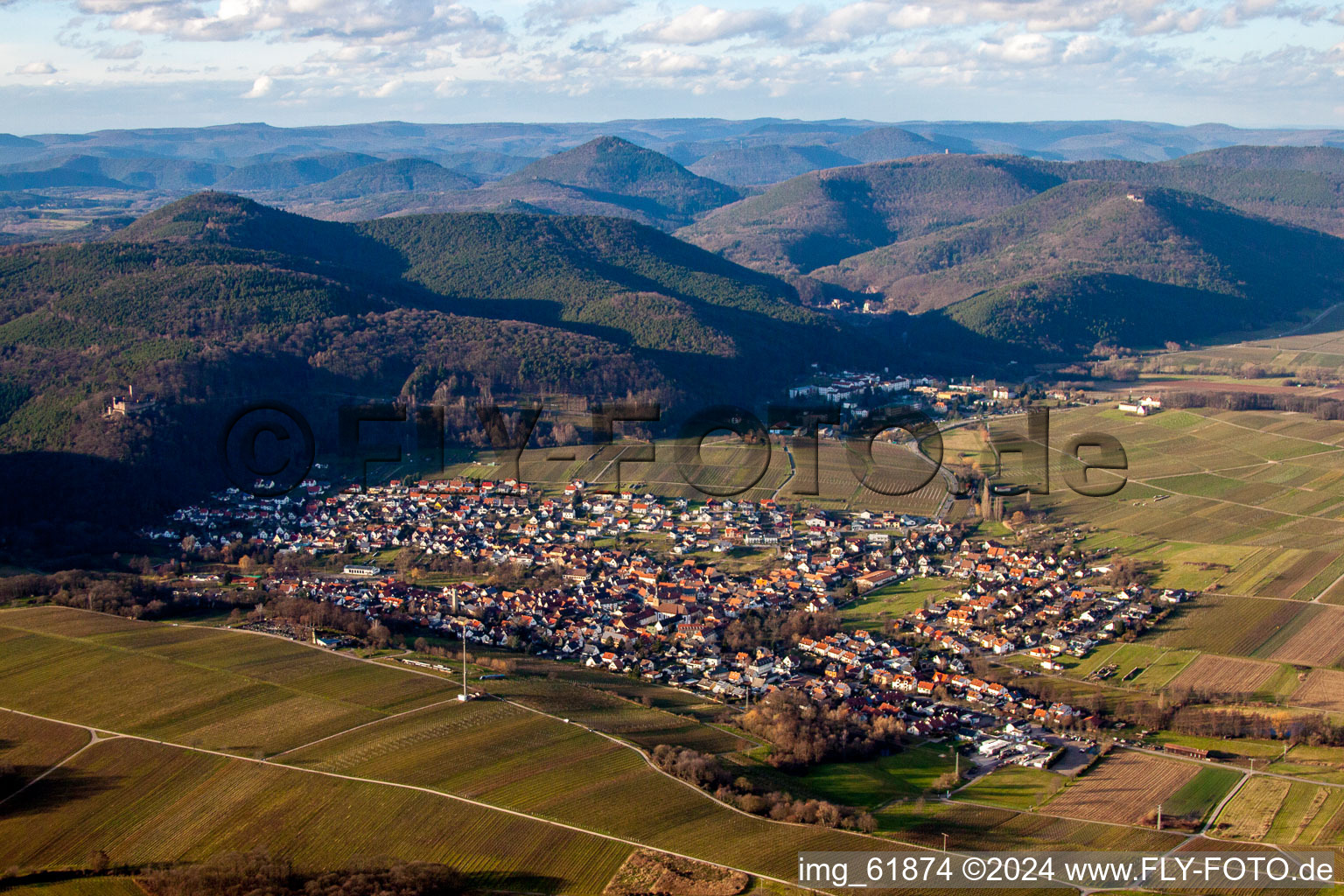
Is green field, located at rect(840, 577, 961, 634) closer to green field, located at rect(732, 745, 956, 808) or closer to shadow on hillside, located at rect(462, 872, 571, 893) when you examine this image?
green field, located at rect(732, 745, 956, 808)

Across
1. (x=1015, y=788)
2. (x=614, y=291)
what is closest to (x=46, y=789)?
(x=1015, y=788)

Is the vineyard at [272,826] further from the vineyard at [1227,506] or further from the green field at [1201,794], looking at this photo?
the vineyard at [1227,506]

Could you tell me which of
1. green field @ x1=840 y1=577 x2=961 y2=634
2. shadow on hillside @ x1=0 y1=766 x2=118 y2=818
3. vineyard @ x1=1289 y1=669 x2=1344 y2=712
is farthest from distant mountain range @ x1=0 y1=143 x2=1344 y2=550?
vineyard @ x1=1289 y1=669 x2=1344 y2=712

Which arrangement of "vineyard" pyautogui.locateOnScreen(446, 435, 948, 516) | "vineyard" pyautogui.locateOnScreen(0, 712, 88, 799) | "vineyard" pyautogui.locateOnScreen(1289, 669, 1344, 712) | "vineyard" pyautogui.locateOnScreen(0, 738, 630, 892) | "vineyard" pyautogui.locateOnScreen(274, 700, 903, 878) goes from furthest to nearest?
"vineyard" pyautogui.locateOnScreen(446, 435, 948, 516)
"vineyard" pyautogui.locateOnScreen(1289, 669, 1344, 712)
"vineyard" pyautogui.locateOnScreen(0, 712, 88, 799)
"vineyard" pyautogui.locateOnScreen(274, 700, 903, 878)
"vineyard" pyautogui.locateOnScreen(0, 738, 630, 892)

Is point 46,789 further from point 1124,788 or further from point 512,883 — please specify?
point 1124,788

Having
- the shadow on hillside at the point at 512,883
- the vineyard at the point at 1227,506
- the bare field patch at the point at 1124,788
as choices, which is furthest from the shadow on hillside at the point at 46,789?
the vineyard at the point at 1227,506
